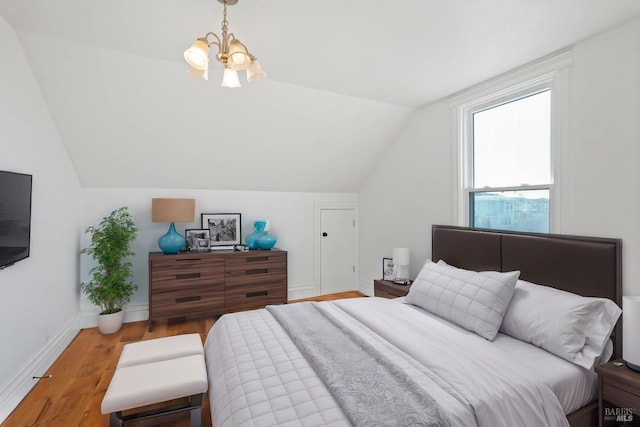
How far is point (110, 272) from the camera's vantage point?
3.47m

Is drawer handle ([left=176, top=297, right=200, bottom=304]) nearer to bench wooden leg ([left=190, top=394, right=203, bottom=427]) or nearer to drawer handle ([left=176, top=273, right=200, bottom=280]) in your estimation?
drawer handle ([left=176, top=273, right=200, bottom=280])

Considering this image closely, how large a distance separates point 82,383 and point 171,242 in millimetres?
1589

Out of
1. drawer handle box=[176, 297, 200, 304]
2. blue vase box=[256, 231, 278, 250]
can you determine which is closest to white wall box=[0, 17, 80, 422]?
drawer handle box=[176, 297, 200, 304]

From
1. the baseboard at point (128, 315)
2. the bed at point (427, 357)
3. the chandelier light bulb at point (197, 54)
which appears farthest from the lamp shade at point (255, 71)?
the baseboard at point (128, 315)

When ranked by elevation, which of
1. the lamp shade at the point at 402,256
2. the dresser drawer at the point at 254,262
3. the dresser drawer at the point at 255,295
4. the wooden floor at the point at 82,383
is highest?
the lamp shade at the point at 402,256

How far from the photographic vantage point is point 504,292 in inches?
85.5

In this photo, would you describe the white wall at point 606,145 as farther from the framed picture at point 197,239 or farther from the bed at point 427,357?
the framed picture at point 197,239

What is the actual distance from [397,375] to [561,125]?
223 centimetres

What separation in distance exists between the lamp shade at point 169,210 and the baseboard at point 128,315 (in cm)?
112

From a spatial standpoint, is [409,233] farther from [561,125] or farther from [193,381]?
[193,381]

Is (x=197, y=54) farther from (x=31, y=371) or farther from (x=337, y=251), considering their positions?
(x=337, y=251)

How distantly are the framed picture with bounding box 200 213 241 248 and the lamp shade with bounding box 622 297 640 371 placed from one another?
378cm

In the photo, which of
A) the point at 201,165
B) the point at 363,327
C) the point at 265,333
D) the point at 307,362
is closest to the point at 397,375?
the point at 307,362

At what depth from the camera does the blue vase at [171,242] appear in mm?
3727
